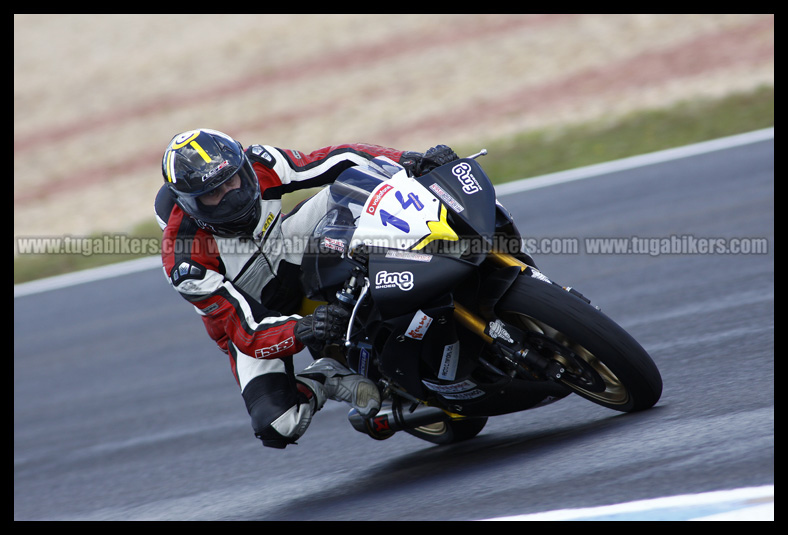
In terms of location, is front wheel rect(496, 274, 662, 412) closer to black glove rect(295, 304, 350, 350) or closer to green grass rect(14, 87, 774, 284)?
black glove rect(295, 304, 350, 350)

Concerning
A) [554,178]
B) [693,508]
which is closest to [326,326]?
[693,508]

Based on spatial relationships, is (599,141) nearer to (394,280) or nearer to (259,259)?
(259,259)

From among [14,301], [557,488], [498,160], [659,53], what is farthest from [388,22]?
[557,488]

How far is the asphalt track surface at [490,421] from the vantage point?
328cm

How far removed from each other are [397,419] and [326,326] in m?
0.82

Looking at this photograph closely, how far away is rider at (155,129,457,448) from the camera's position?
149 inches

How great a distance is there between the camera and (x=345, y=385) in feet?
12.8

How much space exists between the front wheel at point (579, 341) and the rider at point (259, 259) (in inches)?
27.3

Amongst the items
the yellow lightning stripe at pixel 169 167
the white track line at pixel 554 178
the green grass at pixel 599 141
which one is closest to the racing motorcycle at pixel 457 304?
the yellow lightning stripe at pixel 169 167

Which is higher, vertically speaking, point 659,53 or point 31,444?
point 659,53

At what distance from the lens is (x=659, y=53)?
38.3 ft

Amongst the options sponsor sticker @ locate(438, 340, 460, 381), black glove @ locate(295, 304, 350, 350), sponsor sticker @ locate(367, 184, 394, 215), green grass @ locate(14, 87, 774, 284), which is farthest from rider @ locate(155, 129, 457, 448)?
green grass @ locate(14, 87, 774, 284)
